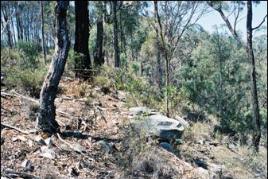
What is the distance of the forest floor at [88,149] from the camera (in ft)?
16.5

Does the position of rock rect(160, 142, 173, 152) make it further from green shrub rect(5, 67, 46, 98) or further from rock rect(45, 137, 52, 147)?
green shrub rect(5, 67, 46, 98)

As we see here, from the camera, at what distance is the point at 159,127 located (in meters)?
6.62

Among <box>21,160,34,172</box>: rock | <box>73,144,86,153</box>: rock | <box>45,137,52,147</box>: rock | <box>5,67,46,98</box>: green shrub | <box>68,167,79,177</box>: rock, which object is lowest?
<box>68,167,79,177</box>: rock

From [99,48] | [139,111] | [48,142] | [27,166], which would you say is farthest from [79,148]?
[99,48]

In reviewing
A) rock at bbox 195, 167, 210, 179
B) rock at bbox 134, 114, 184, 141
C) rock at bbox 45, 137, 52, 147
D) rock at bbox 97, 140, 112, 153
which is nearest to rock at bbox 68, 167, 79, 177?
rock at bbox 45, 137, 52, 147

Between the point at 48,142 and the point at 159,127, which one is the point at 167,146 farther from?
the point at 48,142

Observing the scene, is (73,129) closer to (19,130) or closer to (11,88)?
(19,130)

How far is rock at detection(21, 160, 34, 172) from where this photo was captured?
4766mm

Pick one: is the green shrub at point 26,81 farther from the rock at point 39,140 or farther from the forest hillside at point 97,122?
the rock at point 39,140

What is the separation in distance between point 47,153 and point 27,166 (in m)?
0.44

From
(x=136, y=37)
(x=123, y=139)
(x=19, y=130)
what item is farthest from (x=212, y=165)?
(x=136, y=37)

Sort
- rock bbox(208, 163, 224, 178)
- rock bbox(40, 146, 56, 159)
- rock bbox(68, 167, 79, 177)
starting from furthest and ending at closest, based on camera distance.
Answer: rock bbox(208, 163, 224, 178) < rock bbox(40, 146, 56, 159) < rock bbox(68, 167, 79, 177)

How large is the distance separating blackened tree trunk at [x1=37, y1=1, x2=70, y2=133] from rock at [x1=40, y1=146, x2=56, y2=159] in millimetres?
452

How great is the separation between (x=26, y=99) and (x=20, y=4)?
125 ft
